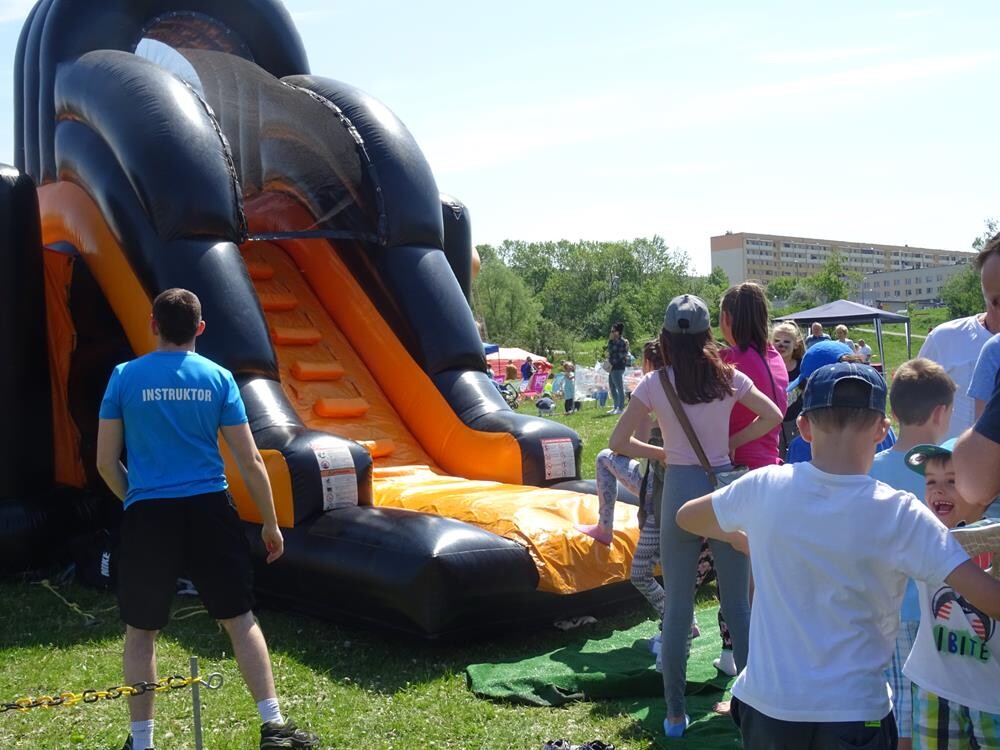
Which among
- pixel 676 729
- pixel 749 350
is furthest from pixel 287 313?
pixel 676 729

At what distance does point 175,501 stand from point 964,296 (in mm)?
59249

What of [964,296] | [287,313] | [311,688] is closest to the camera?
[311,688]

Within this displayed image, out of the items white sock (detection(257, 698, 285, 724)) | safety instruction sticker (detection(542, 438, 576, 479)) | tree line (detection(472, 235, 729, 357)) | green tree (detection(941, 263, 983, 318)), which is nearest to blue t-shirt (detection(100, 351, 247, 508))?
white sock (detection(257, 698, 285, 724))

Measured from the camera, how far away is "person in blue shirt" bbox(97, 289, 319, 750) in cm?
360

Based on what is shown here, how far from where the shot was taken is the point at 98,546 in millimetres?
6043

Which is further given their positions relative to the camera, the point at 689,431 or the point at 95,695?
the point at 689,431

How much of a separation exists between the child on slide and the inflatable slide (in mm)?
186

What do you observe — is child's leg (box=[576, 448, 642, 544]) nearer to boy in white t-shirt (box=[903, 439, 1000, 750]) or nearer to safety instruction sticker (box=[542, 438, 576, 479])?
safety instruction sticker (box=[542, 438, 576, 479])

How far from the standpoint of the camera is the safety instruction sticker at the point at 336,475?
525 centimetres

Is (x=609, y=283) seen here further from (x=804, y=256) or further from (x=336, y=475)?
(x=336, y=475)

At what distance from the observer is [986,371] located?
8.70 ft

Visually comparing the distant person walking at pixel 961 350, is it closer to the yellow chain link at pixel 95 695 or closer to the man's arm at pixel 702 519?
the man's arm at pixel 702 519

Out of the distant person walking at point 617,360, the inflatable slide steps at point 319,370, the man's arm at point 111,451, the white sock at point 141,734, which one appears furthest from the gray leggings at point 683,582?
the distant person walking at point 617,360

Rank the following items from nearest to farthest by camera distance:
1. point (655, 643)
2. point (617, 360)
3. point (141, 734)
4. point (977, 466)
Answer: point (977, 466), point (141, 734), point (655, 643), point (617, 360)
